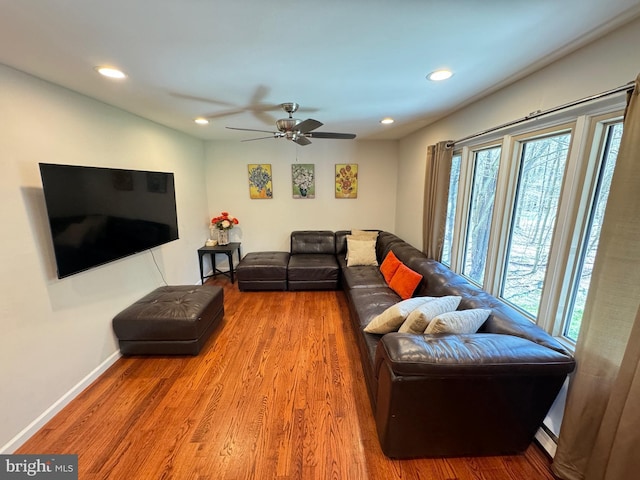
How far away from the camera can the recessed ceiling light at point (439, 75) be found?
178 cm

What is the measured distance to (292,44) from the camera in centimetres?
141

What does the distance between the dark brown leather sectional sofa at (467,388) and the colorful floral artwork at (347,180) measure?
3.41m

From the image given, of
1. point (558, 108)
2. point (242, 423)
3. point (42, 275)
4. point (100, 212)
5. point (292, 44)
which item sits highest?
point (292, 44)

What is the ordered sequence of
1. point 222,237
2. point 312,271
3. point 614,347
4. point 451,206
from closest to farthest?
point 614,347
point 451,206
point 312,271
point 222,237

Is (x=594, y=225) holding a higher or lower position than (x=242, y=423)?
higher

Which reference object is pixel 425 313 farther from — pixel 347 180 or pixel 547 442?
pixel 347 180

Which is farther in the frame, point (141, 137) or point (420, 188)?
point (420, 188)

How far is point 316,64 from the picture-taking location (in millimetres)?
1653

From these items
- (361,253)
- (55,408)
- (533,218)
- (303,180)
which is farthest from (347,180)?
(55,408)

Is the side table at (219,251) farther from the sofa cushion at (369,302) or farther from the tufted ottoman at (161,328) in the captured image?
the sofa cushion at (369,302)

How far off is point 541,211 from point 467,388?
4.59ft

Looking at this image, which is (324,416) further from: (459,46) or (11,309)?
(459,46)

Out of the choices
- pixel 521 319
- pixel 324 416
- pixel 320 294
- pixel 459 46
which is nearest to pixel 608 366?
pixel 521 319

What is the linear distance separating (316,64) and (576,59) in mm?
1515
